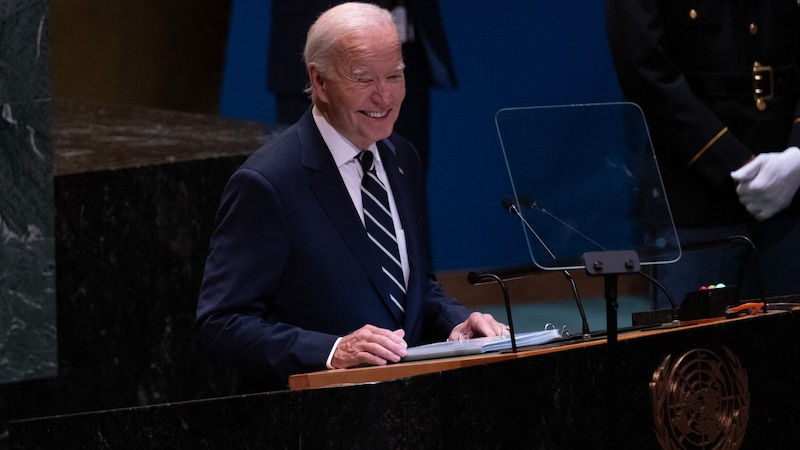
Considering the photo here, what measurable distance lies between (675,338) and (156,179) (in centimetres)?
255

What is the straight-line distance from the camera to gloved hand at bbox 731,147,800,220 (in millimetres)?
3857

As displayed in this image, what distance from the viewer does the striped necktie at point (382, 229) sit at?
3.26 meters

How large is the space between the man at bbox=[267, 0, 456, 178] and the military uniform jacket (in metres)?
1.23

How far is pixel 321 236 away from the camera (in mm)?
3162

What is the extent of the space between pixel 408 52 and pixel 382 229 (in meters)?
2.03

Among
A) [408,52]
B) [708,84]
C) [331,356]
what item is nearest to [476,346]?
[331,356]

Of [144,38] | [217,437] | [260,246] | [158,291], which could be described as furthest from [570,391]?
[144,38]

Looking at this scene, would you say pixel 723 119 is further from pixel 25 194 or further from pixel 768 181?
pixel 25 194

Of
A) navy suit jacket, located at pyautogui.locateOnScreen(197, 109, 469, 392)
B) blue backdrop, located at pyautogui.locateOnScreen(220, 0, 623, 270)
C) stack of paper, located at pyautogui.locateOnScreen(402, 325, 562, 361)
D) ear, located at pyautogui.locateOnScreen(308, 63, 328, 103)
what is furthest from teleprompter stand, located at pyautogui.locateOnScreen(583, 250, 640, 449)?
blue backdrop, located at pyautogui.locateOnScreen(220, 0, 623, 270)

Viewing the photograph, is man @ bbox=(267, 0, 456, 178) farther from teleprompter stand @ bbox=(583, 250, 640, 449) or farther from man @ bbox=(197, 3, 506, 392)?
teleprompter stand @ bbox=(583, 250, 640, 449)

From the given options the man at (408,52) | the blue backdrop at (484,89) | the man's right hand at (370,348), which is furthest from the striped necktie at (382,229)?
the blue backdrop at (484,89)

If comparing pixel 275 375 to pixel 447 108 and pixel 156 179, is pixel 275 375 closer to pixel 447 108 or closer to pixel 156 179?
pixel 156 179

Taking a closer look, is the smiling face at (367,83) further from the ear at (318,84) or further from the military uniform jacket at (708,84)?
the military uniform jacket at (708,84)

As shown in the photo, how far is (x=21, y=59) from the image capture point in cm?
456
